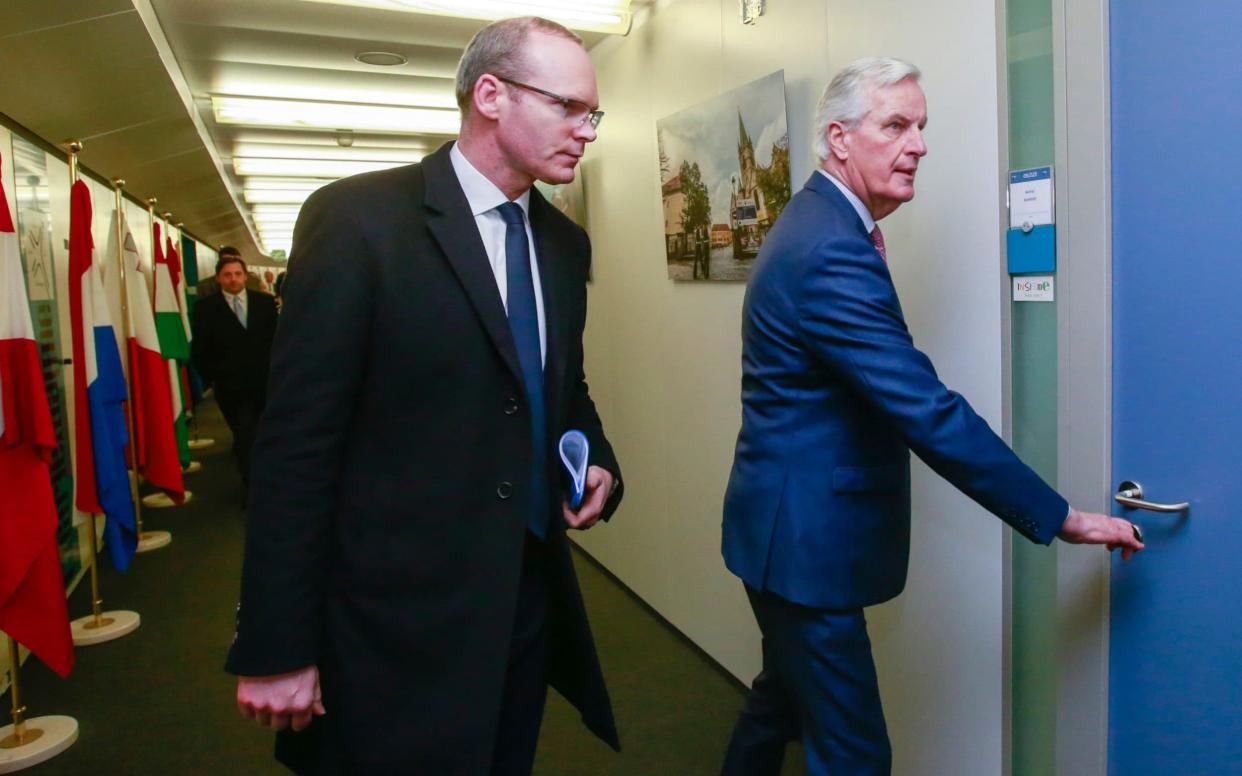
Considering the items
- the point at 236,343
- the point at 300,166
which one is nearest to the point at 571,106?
the point at 236,343

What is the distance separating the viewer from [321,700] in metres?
1.27

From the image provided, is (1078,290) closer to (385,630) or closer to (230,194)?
(385,630)

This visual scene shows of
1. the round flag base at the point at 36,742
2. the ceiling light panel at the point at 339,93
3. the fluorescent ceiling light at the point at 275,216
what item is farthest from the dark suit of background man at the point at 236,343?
the fluorescent ceiling light at the point at 275,216

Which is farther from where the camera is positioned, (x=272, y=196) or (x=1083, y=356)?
(x=272, y=196)

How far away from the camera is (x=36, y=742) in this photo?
279 centimetres

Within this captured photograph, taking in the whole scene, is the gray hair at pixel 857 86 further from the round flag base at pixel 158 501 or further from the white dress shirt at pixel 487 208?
the round flag base at pixel 158 501

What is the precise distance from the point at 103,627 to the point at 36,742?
1.13 metres

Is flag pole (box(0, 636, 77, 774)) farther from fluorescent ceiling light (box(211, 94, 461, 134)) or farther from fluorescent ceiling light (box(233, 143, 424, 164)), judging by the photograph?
fluorescent ceiling light (box(233, 143, 424, 164))

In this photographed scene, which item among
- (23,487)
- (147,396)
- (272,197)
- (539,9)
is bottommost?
(23,487)

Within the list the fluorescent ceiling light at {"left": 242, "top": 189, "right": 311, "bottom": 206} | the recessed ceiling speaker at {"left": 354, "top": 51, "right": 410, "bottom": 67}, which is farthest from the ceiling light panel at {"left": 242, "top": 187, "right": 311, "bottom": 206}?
the recessed ceiling speaker at {"left": 354, "top": 51, "right": 410, "bottom": 67}

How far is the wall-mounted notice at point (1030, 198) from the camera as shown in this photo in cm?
166

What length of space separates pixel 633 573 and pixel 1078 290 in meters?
2.74

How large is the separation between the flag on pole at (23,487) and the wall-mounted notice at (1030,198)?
289 cm

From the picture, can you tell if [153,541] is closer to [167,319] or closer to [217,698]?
[167,319]
